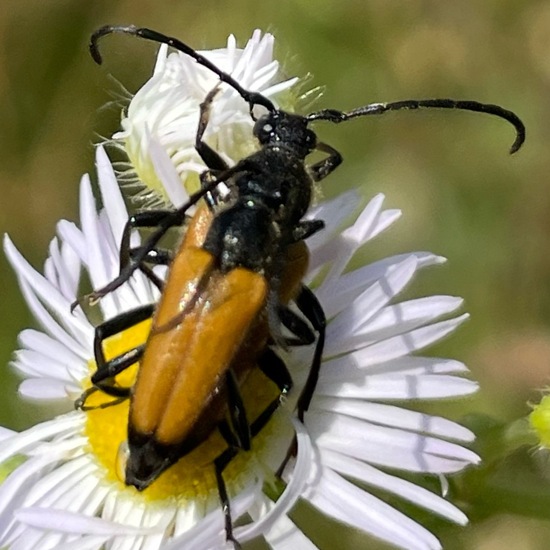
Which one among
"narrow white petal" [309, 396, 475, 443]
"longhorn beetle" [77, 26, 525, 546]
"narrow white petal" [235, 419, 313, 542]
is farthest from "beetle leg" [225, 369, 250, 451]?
"narrow white petal" [309, 396, 475, 443]

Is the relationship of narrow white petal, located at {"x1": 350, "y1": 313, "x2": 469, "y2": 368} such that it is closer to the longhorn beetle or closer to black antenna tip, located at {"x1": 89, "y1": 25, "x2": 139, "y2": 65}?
the longhorn beetle

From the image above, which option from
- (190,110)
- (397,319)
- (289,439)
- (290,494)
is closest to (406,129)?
(190,110)

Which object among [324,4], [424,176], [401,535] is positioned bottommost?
[401,535]

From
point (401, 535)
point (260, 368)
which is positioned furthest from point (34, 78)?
point (401, 535)

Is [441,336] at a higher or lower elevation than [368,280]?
lower

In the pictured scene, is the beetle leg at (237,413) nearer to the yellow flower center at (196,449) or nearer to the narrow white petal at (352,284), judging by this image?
the yellow flower center at (196,449)

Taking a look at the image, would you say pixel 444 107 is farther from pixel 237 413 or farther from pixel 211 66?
pixel 237 413

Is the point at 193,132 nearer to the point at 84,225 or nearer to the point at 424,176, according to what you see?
the point at 84,225
